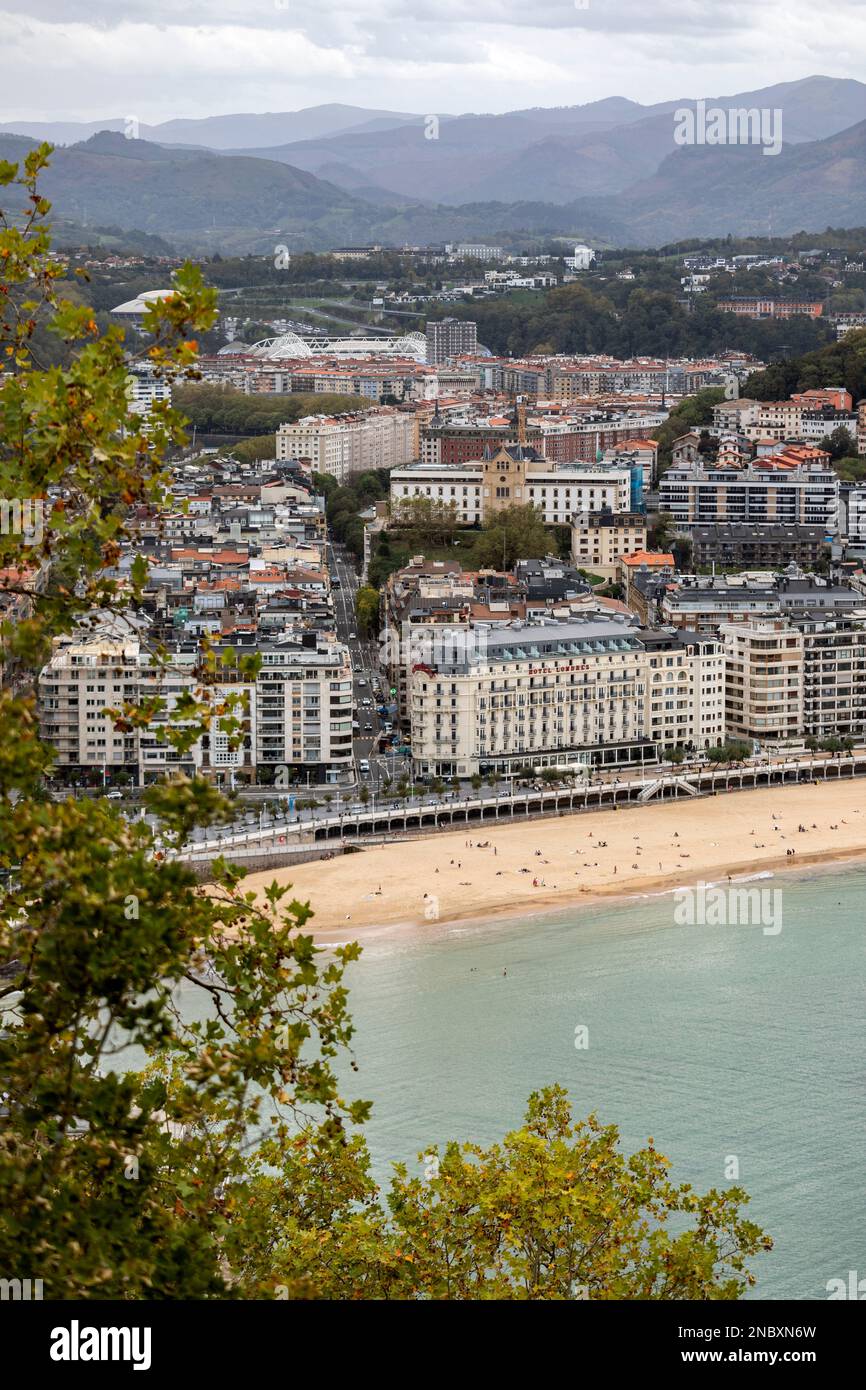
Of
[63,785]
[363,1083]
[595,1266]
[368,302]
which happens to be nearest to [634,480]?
[63,785]

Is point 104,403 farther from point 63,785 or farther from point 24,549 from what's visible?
point 63,785

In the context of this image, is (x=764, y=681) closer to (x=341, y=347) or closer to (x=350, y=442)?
(x=350, y=442)

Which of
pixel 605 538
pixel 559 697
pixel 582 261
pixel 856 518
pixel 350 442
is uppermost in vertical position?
pixel 582 261

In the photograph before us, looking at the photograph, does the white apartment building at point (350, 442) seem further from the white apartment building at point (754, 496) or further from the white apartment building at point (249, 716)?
the white apartment building at point (249, 716)

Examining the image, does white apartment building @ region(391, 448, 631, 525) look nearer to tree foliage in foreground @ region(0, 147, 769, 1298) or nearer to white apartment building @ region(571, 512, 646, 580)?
white apartment building @ region(571, 512, 646, 580)

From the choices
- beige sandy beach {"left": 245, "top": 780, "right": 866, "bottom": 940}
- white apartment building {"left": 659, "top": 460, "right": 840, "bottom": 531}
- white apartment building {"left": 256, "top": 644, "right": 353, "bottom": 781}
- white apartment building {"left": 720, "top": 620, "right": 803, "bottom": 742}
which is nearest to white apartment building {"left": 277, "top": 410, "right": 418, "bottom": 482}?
white apartment building {"left": 659, "top": 460, "right": 840, "bottom": 531}

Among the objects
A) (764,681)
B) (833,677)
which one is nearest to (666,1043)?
(764,681)
